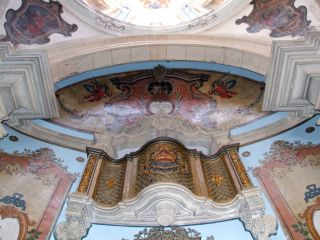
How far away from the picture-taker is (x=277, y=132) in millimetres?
8836

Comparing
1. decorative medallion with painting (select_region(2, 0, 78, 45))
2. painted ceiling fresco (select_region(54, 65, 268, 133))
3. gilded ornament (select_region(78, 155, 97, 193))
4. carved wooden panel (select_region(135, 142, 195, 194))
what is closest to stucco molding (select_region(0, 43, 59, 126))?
decorative medallion with painting (select_region(2, 0, 78, 45))

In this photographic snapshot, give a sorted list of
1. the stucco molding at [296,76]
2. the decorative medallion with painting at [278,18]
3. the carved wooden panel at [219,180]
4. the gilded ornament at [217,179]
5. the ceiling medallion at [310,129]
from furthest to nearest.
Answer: the decorative medallion with painting at [278,18] → the ceiling medallion at [310,129] → the gilded ornament at [217,179] → the stucco molding at [296,76] → the carved wooden panel at [219,180]

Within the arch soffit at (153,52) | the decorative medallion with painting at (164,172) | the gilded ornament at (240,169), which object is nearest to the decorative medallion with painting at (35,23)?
the arch soffit at (153,52)

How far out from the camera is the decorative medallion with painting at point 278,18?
8.71 m

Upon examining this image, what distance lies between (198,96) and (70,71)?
3.23m

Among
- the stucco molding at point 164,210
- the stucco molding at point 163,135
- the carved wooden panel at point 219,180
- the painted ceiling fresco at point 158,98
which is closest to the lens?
the stucco molding at point 164,210

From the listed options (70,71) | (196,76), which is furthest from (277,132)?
(70,71)

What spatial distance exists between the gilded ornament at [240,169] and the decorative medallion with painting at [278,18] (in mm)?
2844

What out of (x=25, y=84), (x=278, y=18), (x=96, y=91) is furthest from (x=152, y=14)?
(x=25, y=84)

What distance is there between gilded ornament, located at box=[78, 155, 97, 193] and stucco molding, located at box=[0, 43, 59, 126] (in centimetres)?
126

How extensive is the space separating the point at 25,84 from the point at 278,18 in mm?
5444

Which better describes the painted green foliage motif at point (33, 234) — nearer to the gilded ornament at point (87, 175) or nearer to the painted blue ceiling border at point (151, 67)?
the gilded ornament at point (87, 175)

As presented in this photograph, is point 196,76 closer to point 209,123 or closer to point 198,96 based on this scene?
point 198,96

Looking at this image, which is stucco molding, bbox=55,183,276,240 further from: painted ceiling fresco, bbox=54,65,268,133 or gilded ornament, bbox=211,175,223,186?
painted ceiling fresco, bbox=54,65,268,133
